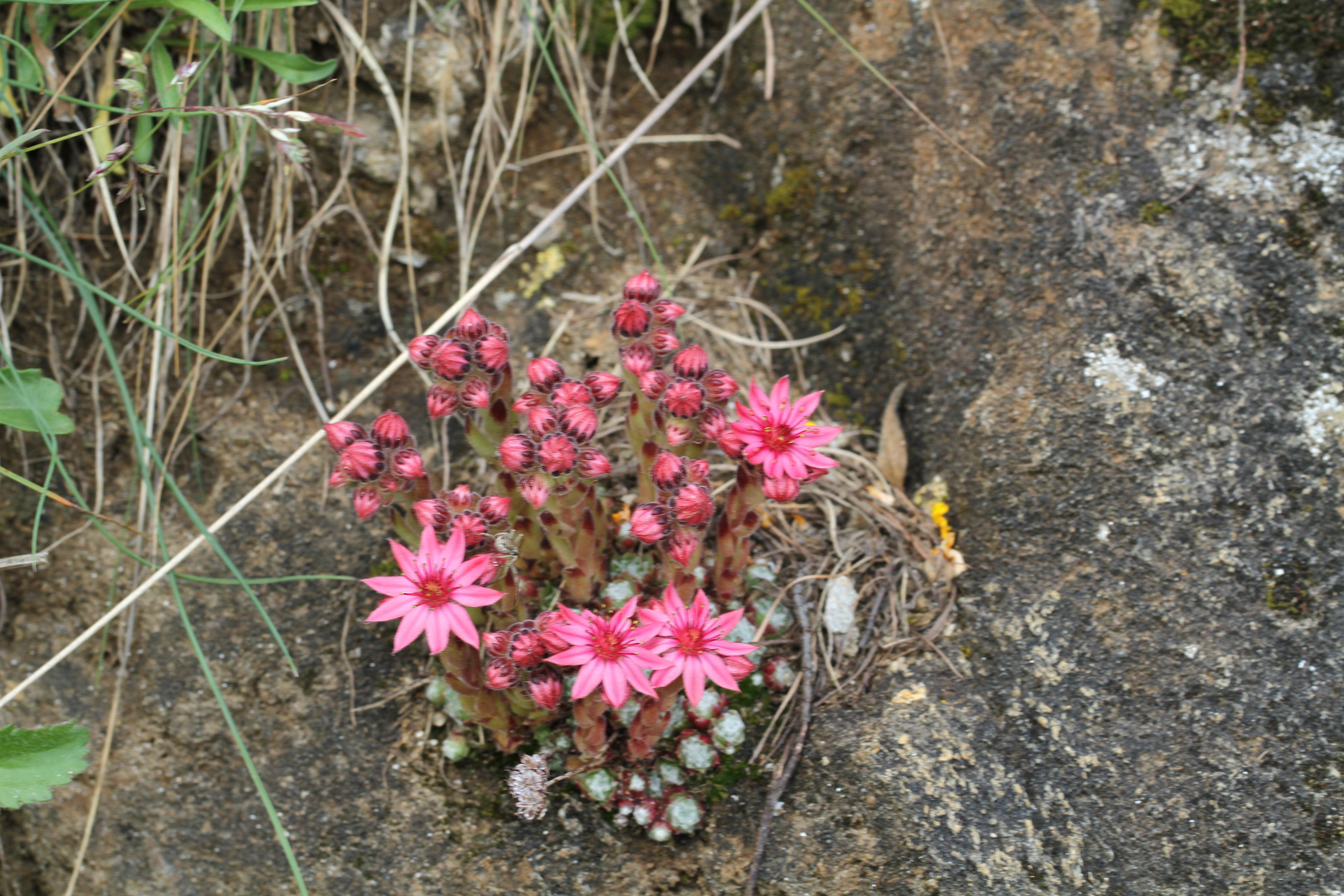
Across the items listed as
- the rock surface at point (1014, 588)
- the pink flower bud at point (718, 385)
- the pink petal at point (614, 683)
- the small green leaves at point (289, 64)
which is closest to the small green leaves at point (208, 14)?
the small green leaves at point (289, 64)

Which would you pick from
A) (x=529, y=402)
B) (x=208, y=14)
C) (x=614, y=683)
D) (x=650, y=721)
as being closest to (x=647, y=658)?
(x=614, y=683)

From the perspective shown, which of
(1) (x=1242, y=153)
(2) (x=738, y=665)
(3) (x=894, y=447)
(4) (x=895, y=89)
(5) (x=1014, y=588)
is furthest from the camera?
(4) (x=895, y=89)

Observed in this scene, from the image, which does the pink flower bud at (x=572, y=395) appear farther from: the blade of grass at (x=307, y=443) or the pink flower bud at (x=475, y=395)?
the blade of grass at (x=307, y=443)

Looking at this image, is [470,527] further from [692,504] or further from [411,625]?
[692,504]

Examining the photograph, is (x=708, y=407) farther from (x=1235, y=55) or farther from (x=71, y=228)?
(x=71, y=228)

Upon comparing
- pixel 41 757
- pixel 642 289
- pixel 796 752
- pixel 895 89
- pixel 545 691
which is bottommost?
pixel 41 757

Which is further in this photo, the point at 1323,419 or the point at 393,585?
the point at 1323,419

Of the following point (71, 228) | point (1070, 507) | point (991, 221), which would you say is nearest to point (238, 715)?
point (71, 228)

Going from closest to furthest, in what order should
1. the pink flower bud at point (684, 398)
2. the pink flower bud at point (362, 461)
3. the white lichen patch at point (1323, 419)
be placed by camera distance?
1. the pink flower bud at point (362, 461)
2. the pink flower bud at point (684, 398)
3. the white lichen patch at point (1323, 419)
